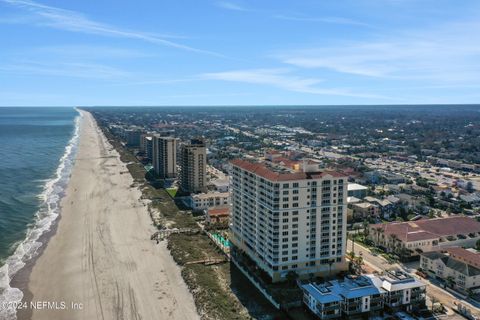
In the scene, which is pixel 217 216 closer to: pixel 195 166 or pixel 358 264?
pixel 195 166

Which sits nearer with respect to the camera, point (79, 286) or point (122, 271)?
point (79, 286)

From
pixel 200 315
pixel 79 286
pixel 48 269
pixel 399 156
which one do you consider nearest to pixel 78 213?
pixel 48 269

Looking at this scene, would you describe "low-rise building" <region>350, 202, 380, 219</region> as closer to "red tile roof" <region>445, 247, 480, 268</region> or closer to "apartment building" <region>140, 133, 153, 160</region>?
"red tile roof" <region>445, 247, 480, 268</region>

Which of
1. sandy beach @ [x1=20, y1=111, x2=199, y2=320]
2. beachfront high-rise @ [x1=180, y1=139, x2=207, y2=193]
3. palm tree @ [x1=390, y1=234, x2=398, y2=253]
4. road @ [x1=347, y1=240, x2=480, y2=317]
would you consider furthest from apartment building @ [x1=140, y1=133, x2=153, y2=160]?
palm tree @ [x1=390, y1=234, x2=398, y2=253]

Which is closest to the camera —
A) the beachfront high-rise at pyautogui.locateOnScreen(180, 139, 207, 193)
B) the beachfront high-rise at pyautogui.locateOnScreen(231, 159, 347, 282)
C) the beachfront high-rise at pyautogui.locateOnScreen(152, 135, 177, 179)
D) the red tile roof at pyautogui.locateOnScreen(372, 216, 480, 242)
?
the beachfront high-rise at pyautogui.locateOnScreen(231, 159, 347, 282)

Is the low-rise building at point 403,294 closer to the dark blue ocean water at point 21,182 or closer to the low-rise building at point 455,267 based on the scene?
the low-rise building at point 455,267

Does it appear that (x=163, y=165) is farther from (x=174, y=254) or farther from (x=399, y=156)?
(x=399, y=156)
